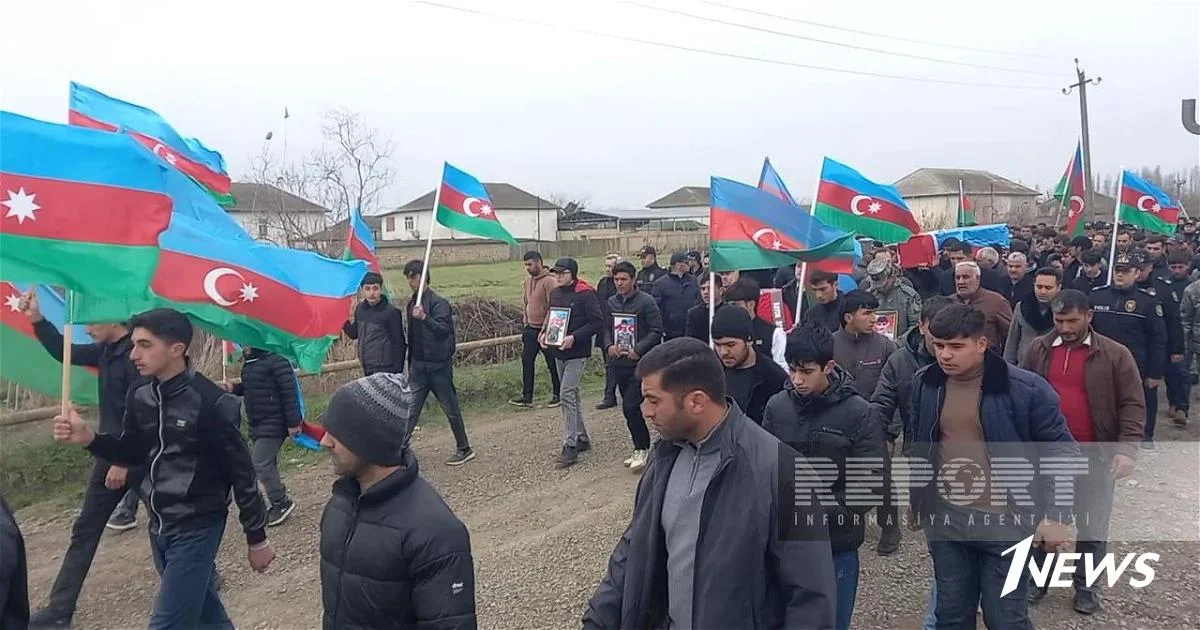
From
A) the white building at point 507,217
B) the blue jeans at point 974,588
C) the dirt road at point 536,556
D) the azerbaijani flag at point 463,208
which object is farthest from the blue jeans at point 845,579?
the white building at point 507,217

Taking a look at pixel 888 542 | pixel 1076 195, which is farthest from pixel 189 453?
pixel 1076 195

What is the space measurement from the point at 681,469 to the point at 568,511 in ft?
12.4

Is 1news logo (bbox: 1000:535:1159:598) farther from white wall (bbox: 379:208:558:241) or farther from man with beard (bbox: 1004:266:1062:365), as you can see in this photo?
white wall (bbox: 379:208:558:241)

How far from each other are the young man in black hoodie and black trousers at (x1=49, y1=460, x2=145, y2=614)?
12.2 ft

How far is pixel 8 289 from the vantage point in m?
4.50

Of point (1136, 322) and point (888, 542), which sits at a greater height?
point (1136, 322)

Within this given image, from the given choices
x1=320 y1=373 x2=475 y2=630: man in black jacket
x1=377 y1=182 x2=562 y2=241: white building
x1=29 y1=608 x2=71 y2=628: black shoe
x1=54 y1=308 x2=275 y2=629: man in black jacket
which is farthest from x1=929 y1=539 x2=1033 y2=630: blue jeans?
x1=377 y1=182 x2=562 y2=241: white building

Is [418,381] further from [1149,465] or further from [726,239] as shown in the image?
[1149,465]

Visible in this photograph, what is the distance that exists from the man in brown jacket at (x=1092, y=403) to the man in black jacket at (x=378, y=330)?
5.28m

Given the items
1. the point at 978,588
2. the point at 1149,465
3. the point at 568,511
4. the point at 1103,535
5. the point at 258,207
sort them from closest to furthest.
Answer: the point at 978,588 < the point at 1103,535 < the point at 568,511 < the point at 1149,465 < the point at 258,207

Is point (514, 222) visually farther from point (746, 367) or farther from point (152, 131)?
point (746, 367)

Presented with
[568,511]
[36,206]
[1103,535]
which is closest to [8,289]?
[36,206]

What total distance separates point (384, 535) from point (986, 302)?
17.5ft

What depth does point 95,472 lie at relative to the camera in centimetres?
451
